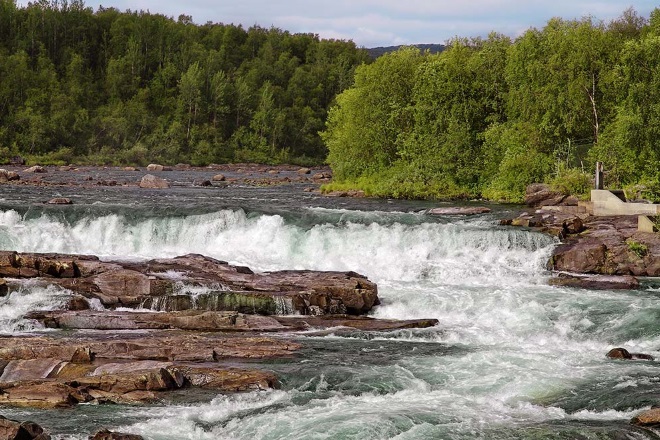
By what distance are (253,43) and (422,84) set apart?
13323 cm

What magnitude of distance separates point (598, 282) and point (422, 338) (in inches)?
395

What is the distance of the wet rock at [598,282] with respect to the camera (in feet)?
112

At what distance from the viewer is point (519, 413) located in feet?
66.4

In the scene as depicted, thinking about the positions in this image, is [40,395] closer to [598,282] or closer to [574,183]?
[598,282]

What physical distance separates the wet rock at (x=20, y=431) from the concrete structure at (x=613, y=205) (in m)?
31.8

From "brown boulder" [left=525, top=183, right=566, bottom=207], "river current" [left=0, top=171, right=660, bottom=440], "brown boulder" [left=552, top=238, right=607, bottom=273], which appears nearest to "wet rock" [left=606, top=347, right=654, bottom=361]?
"river current" [left=0, top=171, right=660, bottom=440]

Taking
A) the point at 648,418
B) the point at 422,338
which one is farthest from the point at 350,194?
the point at 648,418

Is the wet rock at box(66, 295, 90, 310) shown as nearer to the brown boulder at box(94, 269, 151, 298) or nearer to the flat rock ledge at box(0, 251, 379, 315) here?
the flat rock ledge at box(0, 251, 379, 315)

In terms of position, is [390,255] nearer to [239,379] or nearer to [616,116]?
[239,379]

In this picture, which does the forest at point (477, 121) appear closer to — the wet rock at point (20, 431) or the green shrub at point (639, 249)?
the green shrub at point (639, 249)

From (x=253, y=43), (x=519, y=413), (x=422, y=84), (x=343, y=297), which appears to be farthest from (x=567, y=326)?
(x=253, y=43)

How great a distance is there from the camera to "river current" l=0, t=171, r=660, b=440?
1959 centimetres

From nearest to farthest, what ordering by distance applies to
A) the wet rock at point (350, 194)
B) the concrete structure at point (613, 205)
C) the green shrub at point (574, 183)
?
1. the concrete structure at point (613, 205)
2. the green shrub at point (574, 183)
3. the wet rock at point (350, 194)

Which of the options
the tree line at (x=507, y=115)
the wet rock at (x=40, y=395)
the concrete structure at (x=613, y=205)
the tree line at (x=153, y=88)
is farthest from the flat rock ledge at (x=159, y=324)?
the tree line at (x=153, y=88)
